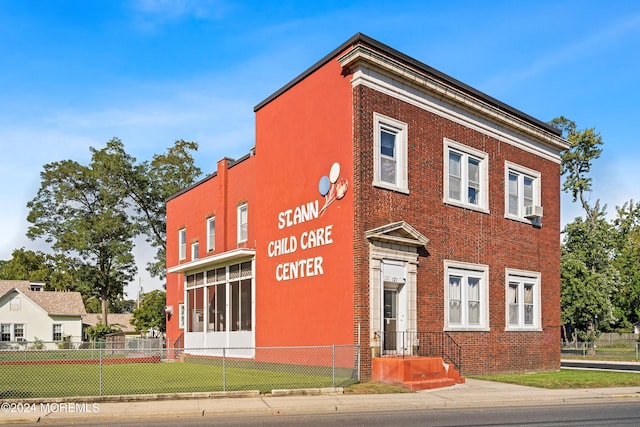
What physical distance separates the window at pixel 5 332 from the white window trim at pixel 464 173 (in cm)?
4828

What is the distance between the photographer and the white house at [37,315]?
5712cm

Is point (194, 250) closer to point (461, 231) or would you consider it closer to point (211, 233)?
point (211, 233)

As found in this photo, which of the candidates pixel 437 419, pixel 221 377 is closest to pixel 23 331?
pixel 221 377

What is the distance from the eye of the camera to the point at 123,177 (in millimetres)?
61844

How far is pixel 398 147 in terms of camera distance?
21.1m

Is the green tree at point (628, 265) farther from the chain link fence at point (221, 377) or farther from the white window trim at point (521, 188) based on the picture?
the chain link fence at point (221, 377)

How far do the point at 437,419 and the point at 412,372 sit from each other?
533 cm

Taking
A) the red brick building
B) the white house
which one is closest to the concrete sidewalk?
the red brick building

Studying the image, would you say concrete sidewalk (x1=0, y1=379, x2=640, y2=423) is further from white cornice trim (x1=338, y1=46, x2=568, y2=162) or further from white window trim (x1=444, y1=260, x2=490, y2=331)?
white cornice trim (x1=338, y1=46, x2=568, y2=162)

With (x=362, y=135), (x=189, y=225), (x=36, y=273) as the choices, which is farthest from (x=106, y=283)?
(x=362, y=135)

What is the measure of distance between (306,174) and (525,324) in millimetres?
11266

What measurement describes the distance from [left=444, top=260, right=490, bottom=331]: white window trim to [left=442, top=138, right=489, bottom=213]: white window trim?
2.18 metres

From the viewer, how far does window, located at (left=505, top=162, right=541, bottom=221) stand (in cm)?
2581

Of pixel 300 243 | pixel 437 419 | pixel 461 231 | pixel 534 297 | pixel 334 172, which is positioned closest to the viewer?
pixel 437 419
